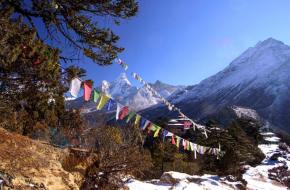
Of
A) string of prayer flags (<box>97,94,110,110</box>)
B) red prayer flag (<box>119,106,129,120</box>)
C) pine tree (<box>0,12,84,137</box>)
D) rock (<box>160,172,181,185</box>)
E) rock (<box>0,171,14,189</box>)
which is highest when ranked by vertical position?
pine tree (<box>0,12,84,137</box>)

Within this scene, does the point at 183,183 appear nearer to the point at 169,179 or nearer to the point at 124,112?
the point at 169,179

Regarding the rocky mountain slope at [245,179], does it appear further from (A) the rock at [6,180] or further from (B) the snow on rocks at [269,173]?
(A) the rock at [6,180]

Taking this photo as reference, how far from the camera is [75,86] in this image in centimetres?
1173

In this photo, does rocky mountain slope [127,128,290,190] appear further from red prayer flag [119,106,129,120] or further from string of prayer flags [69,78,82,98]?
string of prayer flags [69,78,82,98]

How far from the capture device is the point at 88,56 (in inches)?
499

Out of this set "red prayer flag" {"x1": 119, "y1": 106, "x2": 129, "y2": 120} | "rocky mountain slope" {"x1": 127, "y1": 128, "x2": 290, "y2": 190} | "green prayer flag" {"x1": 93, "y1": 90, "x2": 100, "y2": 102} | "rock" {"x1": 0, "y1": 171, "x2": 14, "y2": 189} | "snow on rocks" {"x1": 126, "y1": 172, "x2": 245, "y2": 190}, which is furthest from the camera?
"rocky mountain slope" {"x1": 127, "y1": 128, "x2": 290, "y2": 190}

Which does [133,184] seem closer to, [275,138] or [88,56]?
[88,56]

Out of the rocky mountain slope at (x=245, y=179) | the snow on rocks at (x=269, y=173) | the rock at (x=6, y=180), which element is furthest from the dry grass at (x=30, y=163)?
the snow on rocks at (x=269, y=173)

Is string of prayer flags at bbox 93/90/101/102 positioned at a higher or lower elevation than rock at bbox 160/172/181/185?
higher

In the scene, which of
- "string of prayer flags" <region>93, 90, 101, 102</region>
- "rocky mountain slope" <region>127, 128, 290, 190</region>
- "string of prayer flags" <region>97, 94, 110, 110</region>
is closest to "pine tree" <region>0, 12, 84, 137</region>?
"string of prayer flags" <region>93, 90, 101, 102</region>

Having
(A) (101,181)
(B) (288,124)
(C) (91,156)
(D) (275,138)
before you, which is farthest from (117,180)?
(B) (288,124)

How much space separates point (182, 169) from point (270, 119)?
144m

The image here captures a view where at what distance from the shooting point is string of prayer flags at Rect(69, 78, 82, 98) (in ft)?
37.8

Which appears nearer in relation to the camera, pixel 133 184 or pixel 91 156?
pixel 91 156
